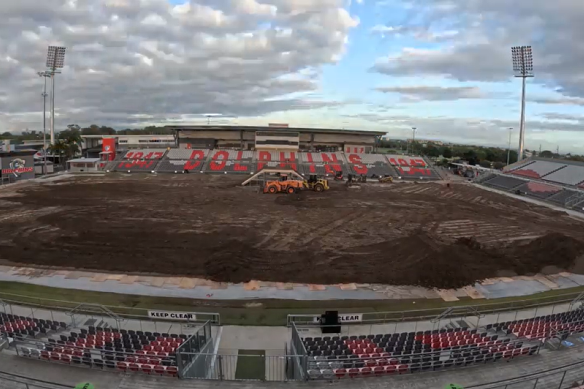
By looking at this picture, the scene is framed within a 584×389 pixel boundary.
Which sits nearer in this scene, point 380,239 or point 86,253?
point 86,253

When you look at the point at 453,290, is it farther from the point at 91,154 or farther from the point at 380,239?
the point at 91,154

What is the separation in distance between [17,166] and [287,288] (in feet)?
172

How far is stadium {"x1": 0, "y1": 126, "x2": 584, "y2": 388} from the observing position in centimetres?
986

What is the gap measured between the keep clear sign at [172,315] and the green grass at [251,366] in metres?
2.55

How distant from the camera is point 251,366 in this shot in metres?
→ 10.8

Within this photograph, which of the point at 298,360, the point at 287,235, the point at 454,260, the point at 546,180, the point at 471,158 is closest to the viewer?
the point at 298,360

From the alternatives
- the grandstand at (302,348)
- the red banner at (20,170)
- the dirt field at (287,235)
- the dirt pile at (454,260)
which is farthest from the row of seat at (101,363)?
the red banner at (20,170)

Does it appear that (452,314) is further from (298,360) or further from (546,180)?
(546,180)

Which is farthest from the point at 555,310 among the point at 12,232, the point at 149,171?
the point at 149,171

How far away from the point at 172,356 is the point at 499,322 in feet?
39.4

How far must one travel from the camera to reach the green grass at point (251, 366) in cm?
1026

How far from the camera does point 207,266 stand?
18781 mm

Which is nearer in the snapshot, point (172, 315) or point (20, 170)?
point (172, 315)

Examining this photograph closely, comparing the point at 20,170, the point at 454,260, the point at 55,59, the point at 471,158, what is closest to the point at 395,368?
the point at 454,260
